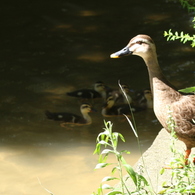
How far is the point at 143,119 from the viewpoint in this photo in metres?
6.23

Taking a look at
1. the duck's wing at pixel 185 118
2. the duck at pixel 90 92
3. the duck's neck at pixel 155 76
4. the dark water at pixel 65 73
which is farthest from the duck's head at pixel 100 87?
the duck's wing at pixel 185 118

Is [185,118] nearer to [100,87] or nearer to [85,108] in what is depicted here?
[85,108]

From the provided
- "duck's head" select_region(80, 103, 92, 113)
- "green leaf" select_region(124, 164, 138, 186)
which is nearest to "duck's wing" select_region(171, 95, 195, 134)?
"green leaf" select_region(124, 164, 138, 186)

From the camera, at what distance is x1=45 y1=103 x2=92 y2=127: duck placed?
19.6ft

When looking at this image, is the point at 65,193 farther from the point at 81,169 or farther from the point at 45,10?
the point at 45,10

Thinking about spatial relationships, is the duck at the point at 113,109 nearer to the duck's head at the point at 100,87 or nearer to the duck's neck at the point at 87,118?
the duck's head at the point at 100,87

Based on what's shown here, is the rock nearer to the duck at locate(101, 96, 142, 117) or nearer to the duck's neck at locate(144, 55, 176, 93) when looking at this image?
the duck's neck at locate(144, 55, 176, 93)

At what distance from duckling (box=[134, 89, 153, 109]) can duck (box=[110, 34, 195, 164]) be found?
245cm

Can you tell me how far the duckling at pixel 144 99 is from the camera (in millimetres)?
6379

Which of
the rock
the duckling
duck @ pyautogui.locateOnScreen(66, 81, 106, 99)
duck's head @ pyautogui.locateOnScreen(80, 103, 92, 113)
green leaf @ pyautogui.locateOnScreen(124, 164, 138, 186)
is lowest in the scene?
green leaf @ pyautogui.locateOnScreen(124, 164, 138, 186)

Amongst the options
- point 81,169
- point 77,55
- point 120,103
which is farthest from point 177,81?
point 81,169

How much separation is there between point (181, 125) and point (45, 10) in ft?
18.6

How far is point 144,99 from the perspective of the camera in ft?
21.0

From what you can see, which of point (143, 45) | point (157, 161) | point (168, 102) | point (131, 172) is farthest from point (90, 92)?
point (131, 172)
